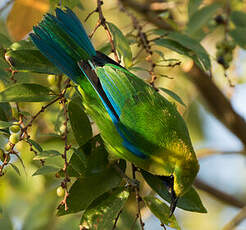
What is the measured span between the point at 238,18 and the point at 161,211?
6.29 feet

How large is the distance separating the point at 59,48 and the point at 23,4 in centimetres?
68

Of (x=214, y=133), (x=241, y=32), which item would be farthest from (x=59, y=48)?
(x=214, y=133)

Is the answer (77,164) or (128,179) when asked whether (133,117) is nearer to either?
(128,179)

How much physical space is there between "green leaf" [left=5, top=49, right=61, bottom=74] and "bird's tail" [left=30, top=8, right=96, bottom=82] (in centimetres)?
4

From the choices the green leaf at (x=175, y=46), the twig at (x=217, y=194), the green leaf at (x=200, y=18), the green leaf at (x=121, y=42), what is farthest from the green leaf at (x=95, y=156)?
the twig at (x=217, y=194)

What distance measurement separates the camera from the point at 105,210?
2.45 m

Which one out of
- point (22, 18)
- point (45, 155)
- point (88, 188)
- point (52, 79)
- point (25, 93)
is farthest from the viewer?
point (22, 18)

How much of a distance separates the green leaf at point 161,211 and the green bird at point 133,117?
384 mm

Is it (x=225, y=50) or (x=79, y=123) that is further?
(x=225, y=50)

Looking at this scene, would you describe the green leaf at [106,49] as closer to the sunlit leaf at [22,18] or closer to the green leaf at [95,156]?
the green leaf at [95,156]

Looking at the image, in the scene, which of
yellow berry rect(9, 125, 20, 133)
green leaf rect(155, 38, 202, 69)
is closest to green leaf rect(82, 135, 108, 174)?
yellow berry rect(9, 125, 20, 133)

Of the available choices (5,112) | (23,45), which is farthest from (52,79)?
(5,112)

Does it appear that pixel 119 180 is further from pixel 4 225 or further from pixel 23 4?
pixel 23 4

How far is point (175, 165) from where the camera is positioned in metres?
3.00
